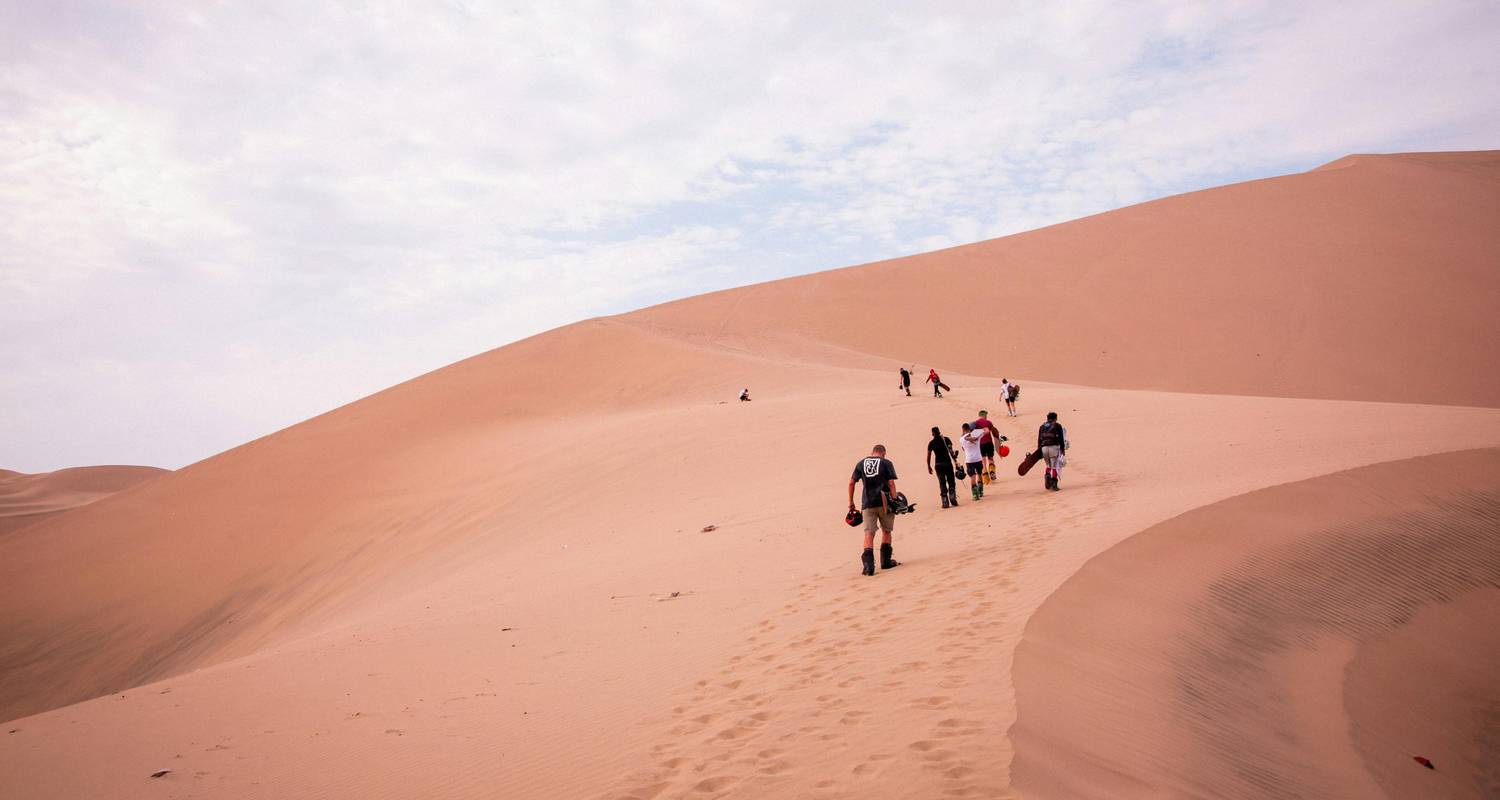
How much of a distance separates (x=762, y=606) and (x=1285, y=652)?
449 centimetres

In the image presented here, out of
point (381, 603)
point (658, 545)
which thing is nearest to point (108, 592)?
point (381, 603)

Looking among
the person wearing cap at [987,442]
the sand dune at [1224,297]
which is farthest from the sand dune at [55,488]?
the person wearing cap at [987,442]

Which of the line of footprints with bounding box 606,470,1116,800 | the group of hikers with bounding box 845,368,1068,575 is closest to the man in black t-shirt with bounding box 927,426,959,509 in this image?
the group of hikers with bounding box 845,368,1068,575

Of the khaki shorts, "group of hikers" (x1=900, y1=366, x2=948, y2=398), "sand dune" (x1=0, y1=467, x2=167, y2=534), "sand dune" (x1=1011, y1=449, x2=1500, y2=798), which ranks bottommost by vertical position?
"sand dune" (x1=1011, y1=449, x2=1500, y2=798)

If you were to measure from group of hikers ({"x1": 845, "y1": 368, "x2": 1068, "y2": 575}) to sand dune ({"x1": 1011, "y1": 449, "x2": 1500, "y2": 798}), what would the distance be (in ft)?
7.82

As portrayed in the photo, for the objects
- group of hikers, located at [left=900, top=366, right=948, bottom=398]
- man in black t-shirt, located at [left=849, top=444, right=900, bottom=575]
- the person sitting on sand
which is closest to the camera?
man in black t-shirt, located at [left=849, top=444, right=900, bottom=575]

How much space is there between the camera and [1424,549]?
368 inches

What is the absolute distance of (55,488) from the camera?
64188 mm

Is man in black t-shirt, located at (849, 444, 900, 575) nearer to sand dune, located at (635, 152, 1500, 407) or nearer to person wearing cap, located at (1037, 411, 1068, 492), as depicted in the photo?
person wearing cap, located at (1037, 411, 1068, 492)

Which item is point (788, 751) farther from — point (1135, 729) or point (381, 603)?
point (381, 603)

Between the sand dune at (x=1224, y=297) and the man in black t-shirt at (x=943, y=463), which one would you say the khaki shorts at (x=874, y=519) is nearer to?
the man in black t-shirt at (x=943, y=463)

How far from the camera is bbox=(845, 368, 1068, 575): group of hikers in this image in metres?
9.64

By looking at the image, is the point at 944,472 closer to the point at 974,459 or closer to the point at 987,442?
the point at 974,459

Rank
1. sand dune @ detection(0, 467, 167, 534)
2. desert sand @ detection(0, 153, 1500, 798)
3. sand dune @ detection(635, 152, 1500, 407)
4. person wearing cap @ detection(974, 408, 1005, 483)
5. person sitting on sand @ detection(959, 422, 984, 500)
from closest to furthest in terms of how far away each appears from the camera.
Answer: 1. desert sand @ detection(0, 153, 1500, 798)
2. person sitting on sand @ detection(959, 422, 984, 500)
3. person wearing cap @ detection(974, 408, 1005, 483)
4. sand dune @ detection(635, 152, 1500, 407)
5. sand dune @ detection(0, 467, 167, 534)
